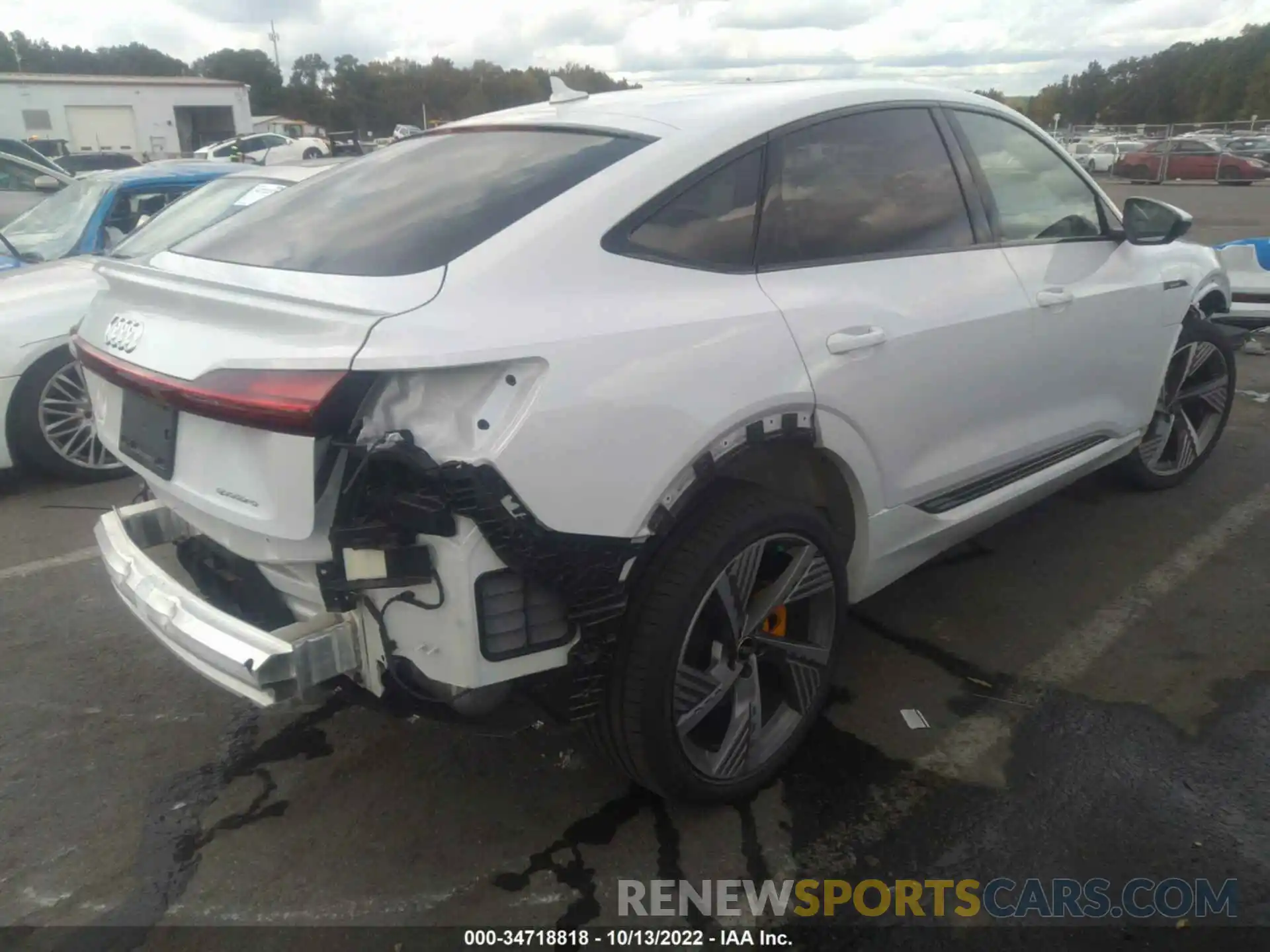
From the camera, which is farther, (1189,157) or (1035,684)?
(1189,157)

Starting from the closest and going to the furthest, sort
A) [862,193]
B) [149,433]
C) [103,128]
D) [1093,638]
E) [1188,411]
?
1. [149,433]
2. [862,193]
3. [1093,638]
4. [1188,411]
5. [103,128]

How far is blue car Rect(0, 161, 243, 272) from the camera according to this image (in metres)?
6.50

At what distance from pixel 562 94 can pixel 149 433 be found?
5.62 feet

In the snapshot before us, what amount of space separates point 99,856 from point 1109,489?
4541 millimetres

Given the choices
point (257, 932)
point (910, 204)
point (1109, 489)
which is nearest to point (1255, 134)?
point (1109, 489)

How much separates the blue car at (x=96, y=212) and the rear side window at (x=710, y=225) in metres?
5.20

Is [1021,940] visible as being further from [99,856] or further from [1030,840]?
[99,856]

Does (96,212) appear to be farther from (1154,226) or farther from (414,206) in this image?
(1154,226)

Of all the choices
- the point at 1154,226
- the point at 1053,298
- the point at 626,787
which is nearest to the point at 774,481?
the point at 626,787

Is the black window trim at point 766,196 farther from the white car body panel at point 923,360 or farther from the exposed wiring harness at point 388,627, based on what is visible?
the exposed wiring harness at point 388,627

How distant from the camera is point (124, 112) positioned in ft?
162

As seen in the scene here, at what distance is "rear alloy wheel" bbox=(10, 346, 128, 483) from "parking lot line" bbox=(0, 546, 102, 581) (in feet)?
2.19

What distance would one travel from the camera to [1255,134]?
3052 cm

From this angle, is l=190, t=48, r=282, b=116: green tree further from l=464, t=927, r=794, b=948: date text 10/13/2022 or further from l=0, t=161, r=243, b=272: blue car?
l=464, t=927, r=794, b=948: date text 10/13/2022
